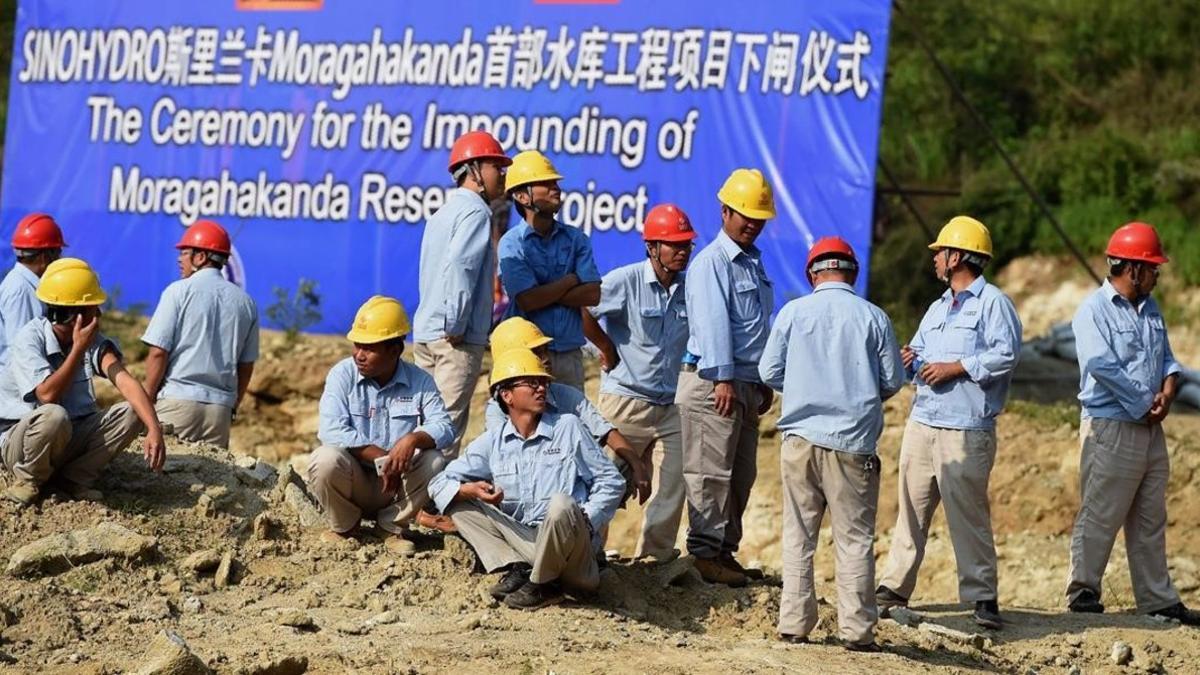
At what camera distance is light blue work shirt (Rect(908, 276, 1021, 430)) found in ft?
30.0

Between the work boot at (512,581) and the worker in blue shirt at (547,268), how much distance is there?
4.03 ft

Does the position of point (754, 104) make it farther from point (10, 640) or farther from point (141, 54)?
point (10, 640)

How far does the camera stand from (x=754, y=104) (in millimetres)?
14172

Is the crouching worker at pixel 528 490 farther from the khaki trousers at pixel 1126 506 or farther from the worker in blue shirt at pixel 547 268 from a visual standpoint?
the khaki trousers at pixel 1126 506

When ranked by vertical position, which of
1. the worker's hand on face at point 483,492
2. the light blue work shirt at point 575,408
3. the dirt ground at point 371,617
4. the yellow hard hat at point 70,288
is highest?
the yellow hard hat at point 70,288

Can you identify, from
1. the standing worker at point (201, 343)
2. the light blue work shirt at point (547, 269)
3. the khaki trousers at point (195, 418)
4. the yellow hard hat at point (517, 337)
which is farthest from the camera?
the khaki trousers at point (195, 418)

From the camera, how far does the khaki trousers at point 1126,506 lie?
9836 millimetres

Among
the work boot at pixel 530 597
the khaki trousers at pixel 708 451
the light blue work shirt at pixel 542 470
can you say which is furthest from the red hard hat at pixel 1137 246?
the work boot at pixel 530 597

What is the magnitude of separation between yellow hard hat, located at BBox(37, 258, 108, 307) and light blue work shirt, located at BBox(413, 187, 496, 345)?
1.60 m

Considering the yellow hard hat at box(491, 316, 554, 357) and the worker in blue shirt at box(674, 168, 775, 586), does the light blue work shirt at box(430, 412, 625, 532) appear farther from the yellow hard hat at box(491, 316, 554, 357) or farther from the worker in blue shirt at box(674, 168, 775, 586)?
the worker in blue shirt at box(674, 168, 775, 586)

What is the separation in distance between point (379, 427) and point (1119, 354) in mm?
3752

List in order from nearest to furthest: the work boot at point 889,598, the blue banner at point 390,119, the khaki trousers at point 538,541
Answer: the khaki trousers at point 538,541 → the work boot at point 889,598 → the blue banner at point 390,119

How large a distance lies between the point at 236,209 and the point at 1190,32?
11.7 metres

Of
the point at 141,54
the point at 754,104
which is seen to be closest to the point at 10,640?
the point at 754,104
